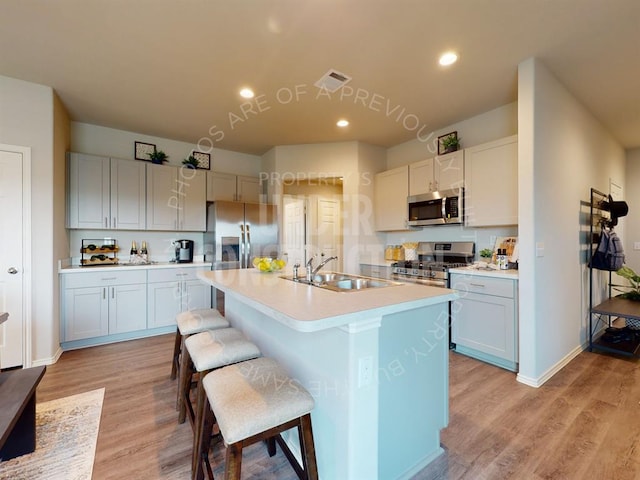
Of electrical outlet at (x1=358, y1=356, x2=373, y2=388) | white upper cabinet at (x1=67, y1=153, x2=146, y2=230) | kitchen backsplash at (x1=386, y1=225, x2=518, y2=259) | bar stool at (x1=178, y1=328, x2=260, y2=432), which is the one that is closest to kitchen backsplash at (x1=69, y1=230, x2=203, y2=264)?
white upper cabinet at (x1=67, y1=153, x2=146, y2=230)

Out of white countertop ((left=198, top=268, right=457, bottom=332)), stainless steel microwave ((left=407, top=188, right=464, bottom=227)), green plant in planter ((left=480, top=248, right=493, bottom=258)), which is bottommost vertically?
white countertop ((left=198, top=268, right=457, bottom=332))

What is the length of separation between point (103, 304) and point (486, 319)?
4.03m

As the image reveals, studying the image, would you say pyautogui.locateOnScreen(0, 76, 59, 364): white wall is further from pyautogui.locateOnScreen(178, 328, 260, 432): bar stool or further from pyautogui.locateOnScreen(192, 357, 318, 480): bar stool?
pyautogui.locateOnScreen(192, 357, 318, 480): bar stool

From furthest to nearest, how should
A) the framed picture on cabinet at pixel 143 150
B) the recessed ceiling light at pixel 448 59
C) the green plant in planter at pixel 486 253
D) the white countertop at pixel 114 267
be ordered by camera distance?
the framed picture on cabinet at pixel 143 150, the green plant in planter at pixel 486 253, the white countertop at pixel 114 267, the recessed ceiling light at pixel 448 59

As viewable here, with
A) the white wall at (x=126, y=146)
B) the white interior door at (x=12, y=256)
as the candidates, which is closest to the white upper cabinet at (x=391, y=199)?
the white wall at (x=126, y=146)

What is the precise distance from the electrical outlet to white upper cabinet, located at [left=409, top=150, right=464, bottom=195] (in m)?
2.81

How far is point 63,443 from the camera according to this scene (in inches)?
66.7

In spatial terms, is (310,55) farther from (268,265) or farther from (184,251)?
(184,251)

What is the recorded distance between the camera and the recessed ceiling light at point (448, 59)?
2.29 m

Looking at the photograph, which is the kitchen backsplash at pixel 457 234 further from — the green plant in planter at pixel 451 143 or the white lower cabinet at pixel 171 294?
the white lower cabinet at pixel 171 294

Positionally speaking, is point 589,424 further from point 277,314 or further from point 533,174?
point 277,314

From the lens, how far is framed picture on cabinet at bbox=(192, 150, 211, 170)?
4.36 m

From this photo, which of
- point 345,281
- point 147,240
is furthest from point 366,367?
point 147,240

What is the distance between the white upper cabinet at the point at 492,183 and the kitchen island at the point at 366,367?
6.15 feet
